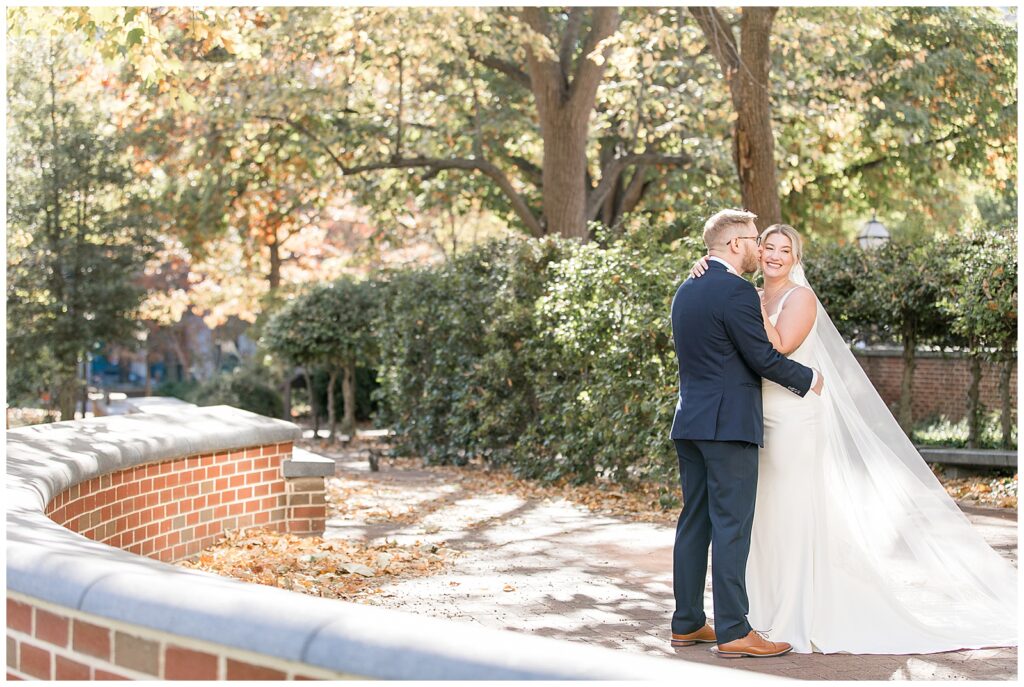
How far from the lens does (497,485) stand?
1302 centimetres

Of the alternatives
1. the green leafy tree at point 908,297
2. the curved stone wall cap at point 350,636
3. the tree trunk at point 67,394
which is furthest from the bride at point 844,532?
the tree trunk at point 67,394

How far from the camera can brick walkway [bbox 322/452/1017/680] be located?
5340 millimetres

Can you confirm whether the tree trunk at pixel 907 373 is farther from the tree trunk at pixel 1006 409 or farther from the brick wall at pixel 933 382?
the tree trunk at pixel 1006 409

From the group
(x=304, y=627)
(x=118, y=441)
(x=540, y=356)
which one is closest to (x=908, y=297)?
(x=540, y=356)

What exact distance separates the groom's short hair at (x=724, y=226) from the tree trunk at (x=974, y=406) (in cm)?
841

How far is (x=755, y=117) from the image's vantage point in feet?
39.0

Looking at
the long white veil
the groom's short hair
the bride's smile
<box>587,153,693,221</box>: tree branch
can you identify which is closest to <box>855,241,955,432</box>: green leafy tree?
<box>587,153,693,221</box>: tree branch

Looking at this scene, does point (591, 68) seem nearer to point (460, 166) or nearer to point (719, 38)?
point (460, 166)

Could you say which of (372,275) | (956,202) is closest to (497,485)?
(372,275)

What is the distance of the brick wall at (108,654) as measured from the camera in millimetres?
2637

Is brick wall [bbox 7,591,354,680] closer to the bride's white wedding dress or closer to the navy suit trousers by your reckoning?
the navy suit trousers

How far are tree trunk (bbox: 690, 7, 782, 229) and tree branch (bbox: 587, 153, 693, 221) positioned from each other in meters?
6.90

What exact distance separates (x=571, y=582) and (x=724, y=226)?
277 cm

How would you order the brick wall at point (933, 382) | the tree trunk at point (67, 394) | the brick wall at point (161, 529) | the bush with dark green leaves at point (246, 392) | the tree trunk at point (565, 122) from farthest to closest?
the bush with dark green leaves at point (246, 392) < the tree trunk at point (67, 394) < the tree trunk at point (565, 122) < the brick wall at point (933, 382) < the brick wall at point (161, 529)
